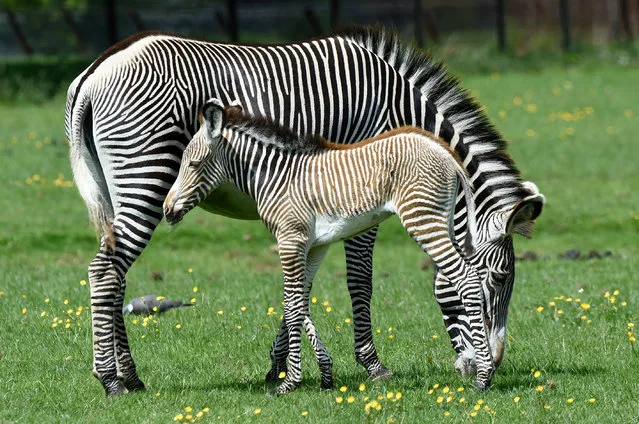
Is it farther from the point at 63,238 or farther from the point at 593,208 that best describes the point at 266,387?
the point at 593,208

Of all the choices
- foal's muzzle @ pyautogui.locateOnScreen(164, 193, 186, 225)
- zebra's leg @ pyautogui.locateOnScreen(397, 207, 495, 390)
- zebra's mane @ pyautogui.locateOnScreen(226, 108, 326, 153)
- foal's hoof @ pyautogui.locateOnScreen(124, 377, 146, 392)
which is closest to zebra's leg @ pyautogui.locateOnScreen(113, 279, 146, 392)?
foal's hoof @ pyautogui.locateOnScreen(124, 377, 146, 392)

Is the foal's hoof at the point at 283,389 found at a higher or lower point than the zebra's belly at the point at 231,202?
lower

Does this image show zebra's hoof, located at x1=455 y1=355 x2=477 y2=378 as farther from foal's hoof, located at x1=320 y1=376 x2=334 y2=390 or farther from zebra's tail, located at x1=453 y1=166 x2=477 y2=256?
foal's hoof, located at x1=320 y1=376 x2=334 y2=390

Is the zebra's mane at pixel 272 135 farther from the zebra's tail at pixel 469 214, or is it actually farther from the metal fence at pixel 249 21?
the metal fence at pixel 249 21

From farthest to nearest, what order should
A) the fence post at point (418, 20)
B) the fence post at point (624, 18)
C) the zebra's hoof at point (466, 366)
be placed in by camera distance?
the fence post at point (624, 18), the fence post at point (418, 20), the zebra's hoof at point (466, 366)

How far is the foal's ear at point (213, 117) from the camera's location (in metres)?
7.20

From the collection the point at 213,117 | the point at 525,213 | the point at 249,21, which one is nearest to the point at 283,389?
the point at 213,117

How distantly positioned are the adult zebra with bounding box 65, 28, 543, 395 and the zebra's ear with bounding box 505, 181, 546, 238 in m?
0.02

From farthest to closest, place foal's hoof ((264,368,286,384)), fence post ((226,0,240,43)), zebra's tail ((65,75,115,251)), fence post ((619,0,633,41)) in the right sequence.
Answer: fence post ((619,0,633,41)) < fence post ((226,0,240,43)) < foal's hoof ((264,368,286,384)) < zebra's tail ((65,75,115,251))

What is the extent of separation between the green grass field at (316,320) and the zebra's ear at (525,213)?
3.78 ft

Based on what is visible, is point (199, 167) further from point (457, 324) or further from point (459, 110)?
point (457, 324)

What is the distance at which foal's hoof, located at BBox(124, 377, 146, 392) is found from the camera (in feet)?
25.1

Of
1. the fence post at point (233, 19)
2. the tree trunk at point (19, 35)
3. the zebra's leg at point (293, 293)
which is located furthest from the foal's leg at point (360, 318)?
the tree trunk at point (19, 35)

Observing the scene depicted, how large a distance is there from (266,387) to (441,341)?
2001mm
